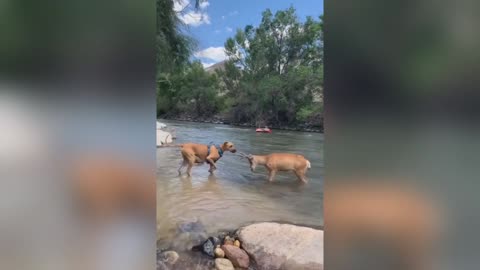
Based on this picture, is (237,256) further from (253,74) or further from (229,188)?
(253,74)

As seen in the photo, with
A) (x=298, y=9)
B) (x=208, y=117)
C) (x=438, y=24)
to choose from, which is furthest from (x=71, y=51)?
(x=438, y=24)

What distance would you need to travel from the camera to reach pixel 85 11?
1.14m

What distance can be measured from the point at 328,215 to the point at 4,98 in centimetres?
120

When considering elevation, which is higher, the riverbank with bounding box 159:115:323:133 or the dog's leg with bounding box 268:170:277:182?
the riverbank with bounding box 159:115:323:133

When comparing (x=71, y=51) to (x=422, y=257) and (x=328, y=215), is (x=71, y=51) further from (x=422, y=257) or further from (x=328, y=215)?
(x=422, y=257)

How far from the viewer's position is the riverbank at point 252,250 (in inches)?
44.2

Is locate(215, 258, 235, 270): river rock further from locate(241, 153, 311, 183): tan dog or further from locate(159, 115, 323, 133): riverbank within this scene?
locate(159, 115, 323, 133): riverbank

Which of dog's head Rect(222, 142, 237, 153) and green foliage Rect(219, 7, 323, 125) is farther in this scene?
dog's head Rect(222, 142, 237, 153)

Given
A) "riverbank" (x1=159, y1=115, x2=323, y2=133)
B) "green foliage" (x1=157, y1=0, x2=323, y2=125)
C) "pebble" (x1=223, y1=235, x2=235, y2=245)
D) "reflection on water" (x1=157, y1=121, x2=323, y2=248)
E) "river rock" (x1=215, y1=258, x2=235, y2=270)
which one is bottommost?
"river rock" (x1=215, y1=258, x2=235, y2=270)

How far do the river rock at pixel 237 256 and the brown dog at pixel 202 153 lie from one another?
0.99 ft

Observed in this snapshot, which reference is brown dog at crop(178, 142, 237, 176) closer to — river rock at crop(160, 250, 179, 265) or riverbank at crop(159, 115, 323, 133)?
riverbank at crop(159, 115, 323, 133)

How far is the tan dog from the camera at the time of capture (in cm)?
→ 113

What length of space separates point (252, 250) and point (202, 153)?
41cm

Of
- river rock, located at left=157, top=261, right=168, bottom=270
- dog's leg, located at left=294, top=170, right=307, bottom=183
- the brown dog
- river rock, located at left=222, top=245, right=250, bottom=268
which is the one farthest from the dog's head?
→ river rock, located at left=157, top=261, right=168, bottom=270
